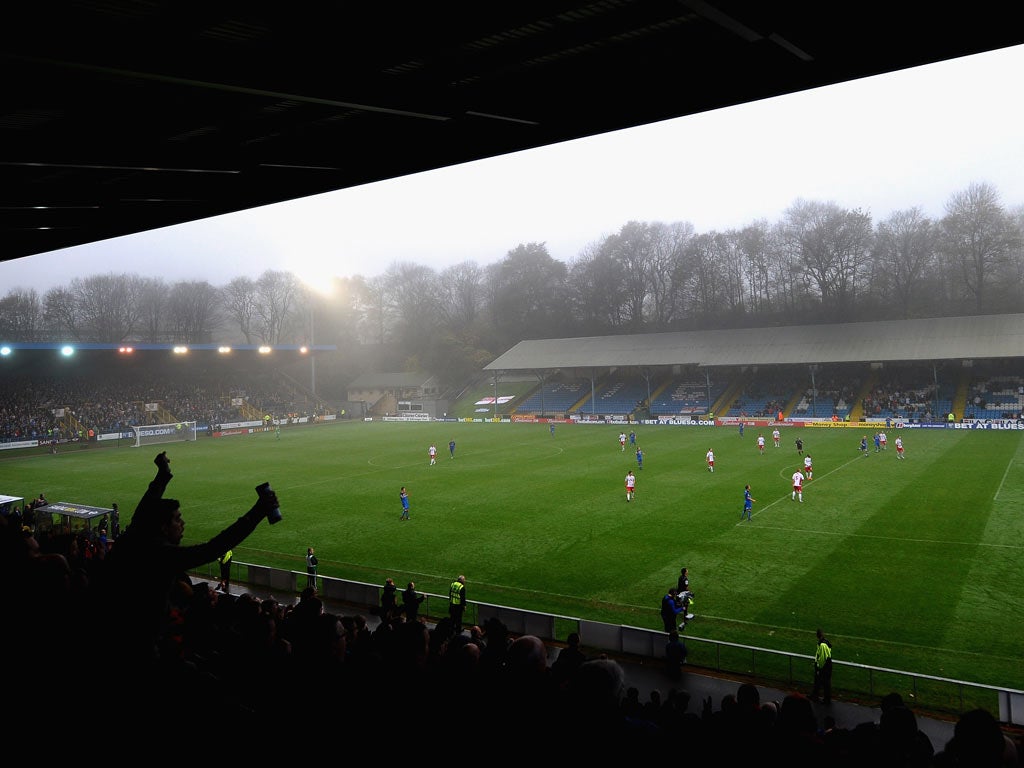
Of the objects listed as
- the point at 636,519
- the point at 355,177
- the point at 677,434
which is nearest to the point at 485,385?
the point at 677,434

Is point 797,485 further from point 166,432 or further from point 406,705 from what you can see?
point 166,432

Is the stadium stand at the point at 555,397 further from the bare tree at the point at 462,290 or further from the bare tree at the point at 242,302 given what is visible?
the bare tree at the point at 242,302

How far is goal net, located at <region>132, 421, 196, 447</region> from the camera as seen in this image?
55.4 m

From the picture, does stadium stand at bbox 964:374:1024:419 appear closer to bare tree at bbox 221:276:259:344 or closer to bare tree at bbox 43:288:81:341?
bare tree at bbox 221:276:259:344

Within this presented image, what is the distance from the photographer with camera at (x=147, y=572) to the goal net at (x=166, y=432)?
57.7m

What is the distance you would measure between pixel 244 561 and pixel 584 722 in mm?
19207

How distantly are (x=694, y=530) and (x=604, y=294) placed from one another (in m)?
77.8

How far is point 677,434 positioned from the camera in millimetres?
48062

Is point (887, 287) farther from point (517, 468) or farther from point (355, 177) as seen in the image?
point (355, 177)

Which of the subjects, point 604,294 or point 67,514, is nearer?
point 67,514

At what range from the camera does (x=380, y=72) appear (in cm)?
634

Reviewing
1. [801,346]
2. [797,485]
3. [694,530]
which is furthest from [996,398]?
[694,530]

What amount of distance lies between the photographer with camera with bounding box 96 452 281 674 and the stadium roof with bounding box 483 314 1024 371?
53744 mm

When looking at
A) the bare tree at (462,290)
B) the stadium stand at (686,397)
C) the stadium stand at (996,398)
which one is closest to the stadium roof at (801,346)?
the stadium stand at (686,397)
